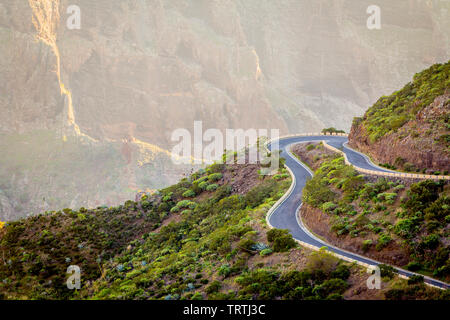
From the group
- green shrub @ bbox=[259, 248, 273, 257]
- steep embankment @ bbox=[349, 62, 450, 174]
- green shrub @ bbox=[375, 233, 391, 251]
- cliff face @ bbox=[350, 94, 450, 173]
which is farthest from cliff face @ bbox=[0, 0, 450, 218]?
green shrub @ bbox=[375, 233, 391, 251]

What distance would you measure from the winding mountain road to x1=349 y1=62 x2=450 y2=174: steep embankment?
4.45 feet

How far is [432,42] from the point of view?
145250 mm

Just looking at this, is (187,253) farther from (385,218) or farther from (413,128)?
(413,128)

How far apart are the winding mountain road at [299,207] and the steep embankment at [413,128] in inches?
53.4

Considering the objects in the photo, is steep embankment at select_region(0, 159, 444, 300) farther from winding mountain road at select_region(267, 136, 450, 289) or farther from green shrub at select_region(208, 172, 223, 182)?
winding mountain road at select_region(267, 136, 450, 289)

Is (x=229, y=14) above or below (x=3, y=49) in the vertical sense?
above

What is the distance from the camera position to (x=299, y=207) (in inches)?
1366

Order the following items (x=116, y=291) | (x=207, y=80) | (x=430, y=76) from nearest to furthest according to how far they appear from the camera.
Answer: (x=116, y=291) < (x=430, y=76) < (x=207, y=80)

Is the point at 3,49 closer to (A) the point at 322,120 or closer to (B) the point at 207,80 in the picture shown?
(B) the point at 207,80

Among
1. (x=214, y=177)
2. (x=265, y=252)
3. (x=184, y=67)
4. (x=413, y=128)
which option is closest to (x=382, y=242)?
(x=265, y=252)

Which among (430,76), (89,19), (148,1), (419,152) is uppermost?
(148,1)

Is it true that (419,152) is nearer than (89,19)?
Yes
